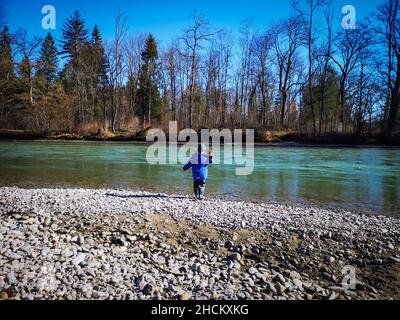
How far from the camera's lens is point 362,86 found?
3325cm

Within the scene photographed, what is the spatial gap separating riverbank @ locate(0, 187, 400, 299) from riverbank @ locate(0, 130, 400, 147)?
2649 cm

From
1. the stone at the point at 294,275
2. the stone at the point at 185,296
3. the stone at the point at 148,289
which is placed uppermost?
the stone at the point at 148,289

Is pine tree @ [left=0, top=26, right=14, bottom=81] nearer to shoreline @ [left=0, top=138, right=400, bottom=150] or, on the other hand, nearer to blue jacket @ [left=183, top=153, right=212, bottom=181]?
shoreline @ [left=0, top=138, right=400, bottom=150]

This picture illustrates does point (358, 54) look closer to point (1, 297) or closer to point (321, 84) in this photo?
point (321, 84)

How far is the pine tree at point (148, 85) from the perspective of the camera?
4288cm

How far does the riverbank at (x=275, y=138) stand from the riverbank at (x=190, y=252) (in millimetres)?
26489

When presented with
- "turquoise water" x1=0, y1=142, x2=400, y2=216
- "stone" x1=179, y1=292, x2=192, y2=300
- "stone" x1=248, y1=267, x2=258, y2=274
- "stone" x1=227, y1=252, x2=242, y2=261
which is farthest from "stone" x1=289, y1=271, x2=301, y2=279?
"turquoise water" x1=0, y1=142, x2=400, y2=216

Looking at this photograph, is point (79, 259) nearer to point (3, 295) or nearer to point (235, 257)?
point (3, 295)

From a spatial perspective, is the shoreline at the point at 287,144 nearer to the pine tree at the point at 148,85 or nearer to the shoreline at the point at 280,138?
the shoreline at the point at 280,138

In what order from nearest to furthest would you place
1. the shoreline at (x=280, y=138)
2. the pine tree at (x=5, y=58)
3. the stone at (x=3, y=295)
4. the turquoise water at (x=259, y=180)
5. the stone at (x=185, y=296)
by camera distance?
the stone at (x=3, y=295), the stone at (x=185, y=296), the turquoise water at (x=259, y=180), the shoreline at (x=280, y=138), the pine tree at (x=5, y=58)

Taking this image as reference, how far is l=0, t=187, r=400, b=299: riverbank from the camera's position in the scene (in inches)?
143

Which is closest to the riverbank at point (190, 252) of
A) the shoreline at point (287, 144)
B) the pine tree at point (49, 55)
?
the shoreline at point (287, 144)

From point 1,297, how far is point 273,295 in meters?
3.54
